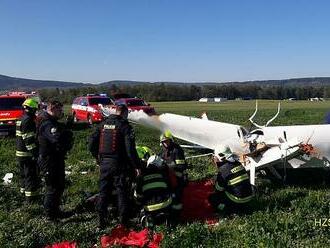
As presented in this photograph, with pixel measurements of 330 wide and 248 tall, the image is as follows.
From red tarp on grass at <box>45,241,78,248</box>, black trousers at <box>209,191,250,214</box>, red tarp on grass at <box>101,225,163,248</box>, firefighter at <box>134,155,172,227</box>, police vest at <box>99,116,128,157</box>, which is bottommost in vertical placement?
red tarp on grass at <box>45,241,78,248</box>

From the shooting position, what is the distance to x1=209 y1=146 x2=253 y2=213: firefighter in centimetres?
782

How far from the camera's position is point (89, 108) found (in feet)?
93.0

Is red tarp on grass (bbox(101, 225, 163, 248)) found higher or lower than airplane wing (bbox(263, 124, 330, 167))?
lower

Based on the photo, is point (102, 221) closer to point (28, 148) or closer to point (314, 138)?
point (28, 148)

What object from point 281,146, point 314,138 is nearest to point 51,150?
point 281,146

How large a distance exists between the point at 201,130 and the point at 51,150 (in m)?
4.95

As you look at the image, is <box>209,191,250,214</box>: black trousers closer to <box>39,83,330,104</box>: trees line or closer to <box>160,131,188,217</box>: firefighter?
<box>160,131,188,217</box>: firefighter

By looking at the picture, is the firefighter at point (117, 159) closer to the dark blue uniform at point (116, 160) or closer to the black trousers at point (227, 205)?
the dark blue uniform at point (116, 160)

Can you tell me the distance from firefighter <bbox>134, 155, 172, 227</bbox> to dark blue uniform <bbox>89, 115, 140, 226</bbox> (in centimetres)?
24

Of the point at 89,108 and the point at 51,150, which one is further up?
the point at 51,150

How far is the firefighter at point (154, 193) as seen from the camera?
7.25 meters

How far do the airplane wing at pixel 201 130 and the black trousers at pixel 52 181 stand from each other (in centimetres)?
387

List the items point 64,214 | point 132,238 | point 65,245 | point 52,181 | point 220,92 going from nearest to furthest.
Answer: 1. point 65,245
2. point 132,238
3. point 52,181
4. point 64,214
5. point 220,92

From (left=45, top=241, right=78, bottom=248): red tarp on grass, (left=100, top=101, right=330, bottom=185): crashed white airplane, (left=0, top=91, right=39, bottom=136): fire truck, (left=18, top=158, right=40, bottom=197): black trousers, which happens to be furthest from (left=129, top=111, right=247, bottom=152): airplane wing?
(left=0, top=91, right=39, bottom=136): fire truck
